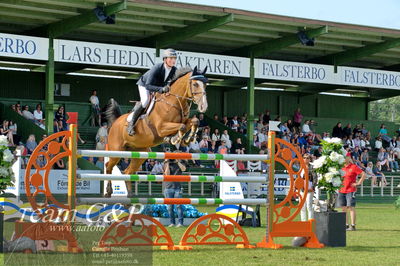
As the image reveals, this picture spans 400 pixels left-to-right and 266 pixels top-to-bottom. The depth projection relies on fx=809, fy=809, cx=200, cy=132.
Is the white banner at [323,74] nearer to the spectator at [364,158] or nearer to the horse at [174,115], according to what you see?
the spectator at [364,158]

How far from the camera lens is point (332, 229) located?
1211 cm

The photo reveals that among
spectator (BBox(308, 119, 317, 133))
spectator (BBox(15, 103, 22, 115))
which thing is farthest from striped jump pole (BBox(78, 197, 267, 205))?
spectator (BBox(308, 119, 317, 133))

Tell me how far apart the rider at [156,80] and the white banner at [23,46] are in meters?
11.2

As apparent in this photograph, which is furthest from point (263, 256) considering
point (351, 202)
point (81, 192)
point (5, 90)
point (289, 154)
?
point (5, 90)

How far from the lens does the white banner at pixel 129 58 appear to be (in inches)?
967

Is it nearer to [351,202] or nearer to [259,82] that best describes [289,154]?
[351,202]

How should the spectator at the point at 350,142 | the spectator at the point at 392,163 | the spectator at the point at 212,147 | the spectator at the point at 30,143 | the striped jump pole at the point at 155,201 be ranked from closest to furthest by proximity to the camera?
1. the striped jump pole at the point at 155,201
2. the spectator at the point at 30,143
3. the spectator at the point at 212,147
4. the spectator at the point at 350,142
5. the spectator at the point at 392,163

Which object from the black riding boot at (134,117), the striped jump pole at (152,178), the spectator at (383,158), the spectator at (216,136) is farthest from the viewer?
the spectator at (383,158)

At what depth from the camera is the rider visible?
40.4 feet

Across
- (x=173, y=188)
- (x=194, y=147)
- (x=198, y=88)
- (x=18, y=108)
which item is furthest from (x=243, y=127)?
(x=198, y=88)

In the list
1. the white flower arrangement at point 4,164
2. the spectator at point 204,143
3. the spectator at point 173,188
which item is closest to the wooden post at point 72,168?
the white flower arrangement at point 4,164

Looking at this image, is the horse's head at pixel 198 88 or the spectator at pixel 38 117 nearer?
the horse's head at pixel 198 88

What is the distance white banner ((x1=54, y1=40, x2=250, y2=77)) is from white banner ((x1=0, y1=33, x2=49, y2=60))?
435mm

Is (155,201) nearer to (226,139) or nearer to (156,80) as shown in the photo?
(156,80)
